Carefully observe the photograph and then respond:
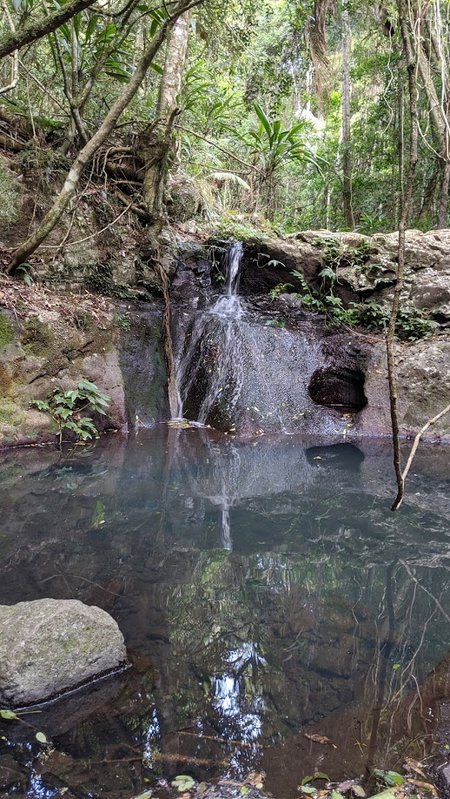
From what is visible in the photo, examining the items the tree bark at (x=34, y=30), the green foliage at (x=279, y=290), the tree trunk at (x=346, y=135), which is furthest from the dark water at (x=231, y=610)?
the tree trunk at (x=346, y=135)

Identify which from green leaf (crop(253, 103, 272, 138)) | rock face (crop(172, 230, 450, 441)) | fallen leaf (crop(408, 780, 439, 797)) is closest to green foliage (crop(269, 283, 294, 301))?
rock face (crop(172, 230, 450, 441))

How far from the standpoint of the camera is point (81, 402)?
646 centimetres

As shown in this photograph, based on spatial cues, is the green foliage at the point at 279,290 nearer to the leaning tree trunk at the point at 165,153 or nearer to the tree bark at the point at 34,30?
the leaning tree trunk at the point at 165,153

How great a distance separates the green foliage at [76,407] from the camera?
20.0ft

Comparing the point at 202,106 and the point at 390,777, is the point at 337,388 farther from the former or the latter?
the point at 390,777

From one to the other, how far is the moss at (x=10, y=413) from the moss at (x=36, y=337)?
748 mm

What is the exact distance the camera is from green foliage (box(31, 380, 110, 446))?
6105 mm

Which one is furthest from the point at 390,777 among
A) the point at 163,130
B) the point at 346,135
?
the point at 346,135

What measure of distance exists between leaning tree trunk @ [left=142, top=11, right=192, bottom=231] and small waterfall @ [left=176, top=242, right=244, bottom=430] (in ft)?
5.85

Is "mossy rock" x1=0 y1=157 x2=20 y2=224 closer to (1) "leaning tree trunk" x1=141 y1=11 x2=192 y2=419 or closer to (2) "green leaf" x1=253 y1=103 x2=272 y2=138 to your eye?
(1) "leaning tree trunk" x1=141 y1=11 x2=192 y2=419

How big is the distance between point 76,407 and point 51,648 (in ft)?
15.2

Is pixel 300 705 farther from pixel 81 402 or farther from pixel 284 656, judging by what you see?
pixel 81 402

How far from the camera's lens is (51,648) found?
203 centimetres

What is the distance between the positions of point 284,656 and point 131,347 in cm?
566
